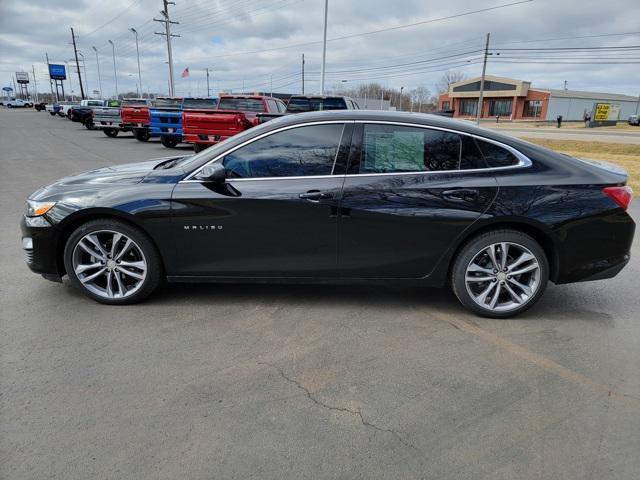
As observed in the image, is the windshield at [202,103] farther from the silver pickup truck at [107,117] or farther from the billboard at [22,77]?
the billboard at [22,77]

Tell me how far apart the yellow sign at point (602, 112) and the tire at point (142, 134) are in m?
52.4

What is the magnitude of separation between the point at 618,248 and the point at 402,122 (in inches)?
81.4

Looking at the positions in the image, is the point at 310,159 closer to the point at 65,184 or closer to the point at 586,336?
the point at 65,184

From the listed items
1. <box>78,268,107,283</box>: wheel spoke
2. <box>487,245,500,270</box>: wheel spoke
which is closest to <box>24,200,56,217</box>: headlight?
<box>78,268,107,283</box>: wheel spoke

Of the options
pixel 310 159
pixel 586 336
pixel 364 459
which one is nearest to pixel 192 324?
pixel 310 159

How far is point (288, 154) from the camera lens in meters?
3.93

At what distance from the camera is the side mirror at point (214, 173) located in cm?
377

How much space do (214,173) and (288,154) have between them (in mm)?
617

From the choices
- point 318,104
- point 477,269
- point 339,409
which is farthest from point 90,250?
point 318,104

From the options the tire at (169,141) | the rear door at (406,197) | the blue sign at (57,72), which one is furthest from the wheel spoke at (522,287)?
the blue sign at (57,72)

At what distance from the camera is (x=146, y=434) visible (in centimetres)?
256

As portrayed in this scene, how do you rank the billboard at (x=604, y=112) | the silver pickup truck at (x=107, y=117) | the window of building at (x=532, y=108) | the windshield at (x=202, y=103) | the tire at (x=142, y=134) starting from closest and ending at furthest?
the windshield at (x=202, y=103)
the tire at (x=142, y=134)
the silver pickup truck at (x=107, y=117)
the billboard at (x=604, y=112)
the window of building at (x=532, y=108)

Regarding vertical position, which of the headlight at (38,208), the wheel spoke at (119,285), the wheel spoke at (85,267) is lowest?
the wheel spoke at (119,285)

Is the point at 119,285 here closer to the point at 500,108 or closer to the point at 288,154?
the point at 288,154
